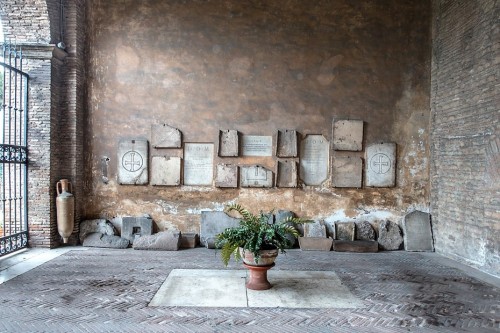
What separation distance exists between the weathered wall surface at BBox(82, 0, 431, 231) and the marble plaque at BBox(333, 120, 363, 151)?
0.62ft

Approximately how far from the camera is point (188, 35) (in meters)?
8.88

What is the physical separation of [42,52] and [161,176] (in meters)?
3.54

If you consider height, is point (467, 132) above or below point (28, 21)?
below

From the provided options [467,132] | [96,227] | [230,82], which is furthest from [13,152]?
[467,132]

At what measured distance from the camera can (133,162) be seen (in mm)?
8820

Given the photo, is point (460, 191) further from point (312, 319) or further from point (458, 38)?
point (312, 319)

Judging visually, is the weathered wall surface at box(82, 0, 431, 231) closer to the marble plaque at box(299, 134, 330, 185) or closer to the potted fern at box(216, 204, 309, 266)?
the marble plaque at box(299, 134, 330, 185)

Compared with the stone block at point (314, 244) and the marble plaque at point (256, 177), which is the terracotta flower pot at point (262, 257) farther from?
the marble plaque at point (256, 177)

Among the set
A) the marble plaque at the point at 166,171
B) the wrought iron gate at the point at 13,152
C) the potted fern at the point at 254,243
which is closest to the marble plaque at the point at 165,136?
the marble plaque at the point at 166,171

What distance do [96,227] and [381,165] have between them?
6680 millimetres

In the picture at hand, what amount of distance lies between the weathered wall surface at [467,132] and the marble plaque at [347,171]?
5.58 feet

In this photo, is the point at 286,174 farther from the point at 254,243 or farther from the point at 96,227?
the point at 96,227

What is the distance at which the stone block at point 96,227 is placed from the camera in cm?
862

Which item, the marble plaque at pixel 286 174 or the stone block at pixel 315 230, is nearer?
the stone block at pixel 315 230
